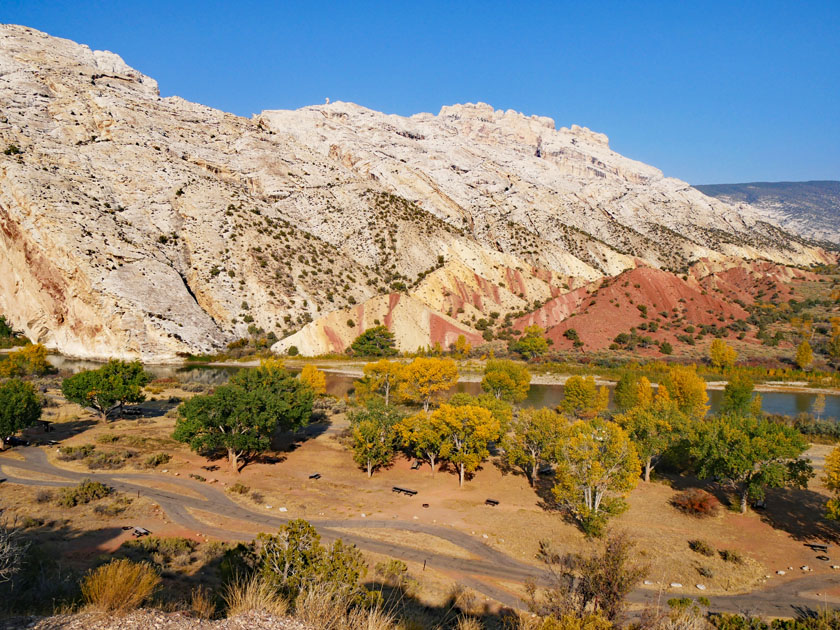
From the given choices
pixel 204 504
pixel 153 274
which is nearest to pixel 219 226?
pixel 153 274

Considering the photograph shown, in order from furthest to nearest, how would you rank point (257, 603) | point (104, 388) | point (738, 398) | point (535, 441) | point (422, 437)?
1. point (738, 398)
2. point (104, 388)
3. point (422, 437)
4. point (535, 441)
5. point (257, 603)

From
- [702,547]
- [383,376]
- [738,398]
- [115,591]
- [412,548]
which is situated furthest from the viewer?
[383,376]

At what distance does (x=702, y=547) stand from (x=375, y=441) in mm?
19365

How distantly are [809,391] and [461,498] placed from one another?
69.1 meters

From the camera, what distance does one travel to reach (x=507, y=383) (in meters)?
51.5

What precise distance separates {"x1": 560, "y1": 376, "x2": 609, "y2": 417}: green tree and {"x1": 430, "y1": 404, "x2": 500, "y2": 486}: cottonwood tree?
18334mm

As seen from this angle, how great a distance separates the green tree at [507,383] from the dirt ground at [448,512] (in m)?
17.9

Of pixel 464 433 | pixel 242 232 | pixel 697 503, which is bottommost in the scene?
pixel 697 503

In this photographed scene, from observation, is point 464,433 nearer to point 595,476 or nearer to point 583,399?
point 595,476

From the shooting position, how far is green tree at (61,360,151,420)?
3938 cm

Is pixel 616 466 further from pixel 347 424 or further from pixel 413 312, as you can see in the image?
pixel 413 312

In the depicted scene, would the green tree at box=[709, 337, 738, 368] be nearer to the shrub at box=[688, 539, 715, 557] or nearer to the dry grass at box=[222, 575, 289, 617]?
the shrub at box=[688, 539, 715, 557]

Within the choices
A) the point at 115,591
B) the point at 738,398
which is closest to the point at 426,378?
the point at 738,398

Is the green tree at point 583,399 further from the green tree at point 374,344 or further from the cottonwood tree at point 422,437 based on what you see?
the green tree at point 374,344
